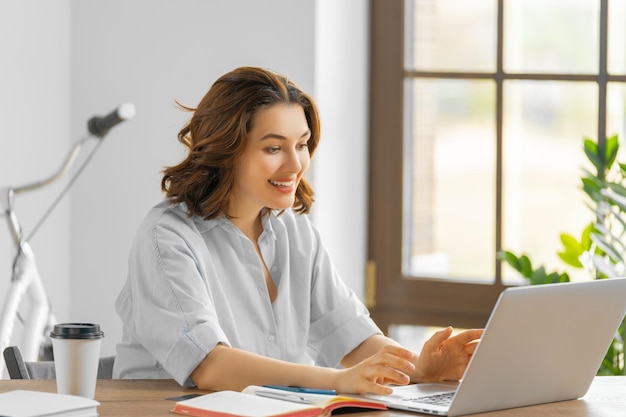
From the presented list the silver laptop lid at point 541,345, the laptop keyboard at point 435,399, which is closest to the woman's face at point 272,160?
the laptop keyboard at point 435,399

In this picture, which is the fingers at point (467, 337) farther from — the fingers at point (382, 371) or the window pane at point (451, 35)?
the window pane at point (451, 35)

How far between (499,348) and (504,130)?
1.84 m

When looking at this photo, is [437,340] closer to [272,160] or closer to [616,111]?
[272,160]

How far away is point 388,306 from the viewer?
3.64 m

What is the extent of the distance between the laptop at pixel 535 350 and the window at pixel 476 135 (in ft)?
5.29

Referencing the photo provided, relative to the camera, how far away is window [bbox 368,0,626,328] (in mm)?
3434

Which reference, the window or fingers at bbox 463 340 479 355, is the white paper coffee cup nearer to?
fingers at bbox 463 340 479 355

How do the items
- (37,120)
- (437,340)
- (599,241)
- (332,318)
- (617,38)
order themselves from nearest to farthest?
(437,340)
(332,318)
(599,241)
(617,38)
(37,120)

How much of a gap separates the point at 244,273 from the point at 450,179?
1.42 meters

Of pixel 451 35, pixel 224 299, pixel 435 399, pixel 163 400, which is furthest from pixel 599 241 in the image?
pixel 163 400

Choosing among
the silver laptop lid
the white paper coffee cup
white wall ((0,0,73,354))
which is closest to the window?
white wall ((0,0,73,354))

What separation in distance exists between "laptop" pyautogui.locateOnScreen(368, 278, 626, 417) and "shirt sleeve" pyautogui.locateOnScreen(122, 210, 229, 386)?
14.7 inches

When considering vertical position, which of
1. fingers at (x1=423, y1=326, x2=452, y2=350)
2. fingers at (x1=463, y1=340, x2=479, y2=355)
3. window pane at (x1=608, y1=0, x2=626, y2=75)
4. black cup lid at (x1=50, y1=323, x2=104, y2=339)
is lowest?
fingers at (x1=463, y1=340, x2=479, y2=355)

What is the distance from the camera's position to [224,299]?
2258mm
